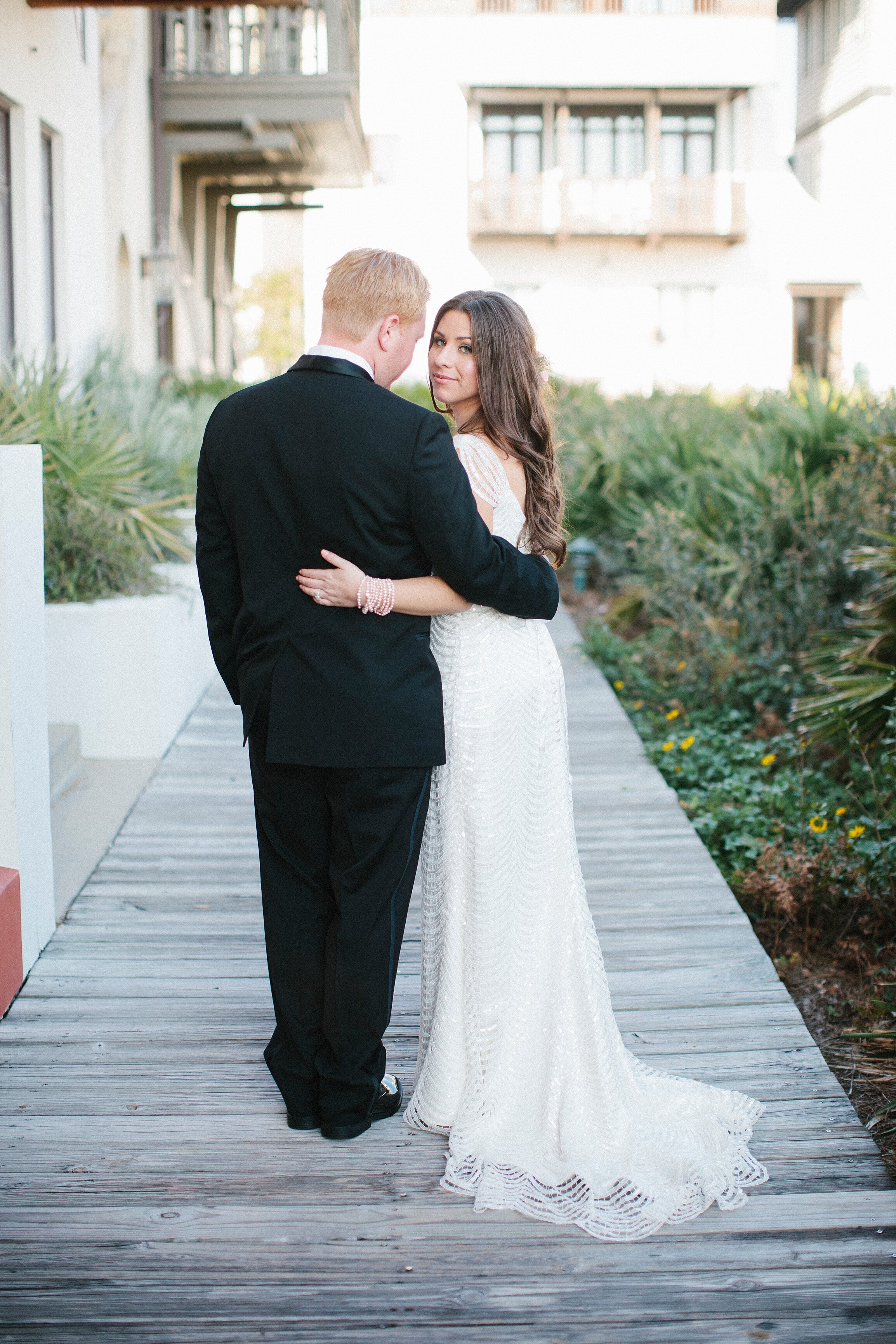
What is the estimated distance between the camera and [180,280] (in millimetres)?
14320

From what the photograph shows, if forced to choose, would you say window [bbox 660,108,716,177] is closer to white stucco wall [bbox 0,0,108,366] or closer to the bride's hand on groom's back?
white stucco wall [bbox 0,0,108,366]

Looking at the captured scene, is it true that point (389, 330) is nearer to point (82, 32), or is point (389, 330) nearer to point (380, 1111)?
point (380, 1111)

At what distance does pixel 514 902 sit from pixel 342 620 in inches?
29.4

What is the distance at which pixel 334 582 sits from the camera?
2.41m

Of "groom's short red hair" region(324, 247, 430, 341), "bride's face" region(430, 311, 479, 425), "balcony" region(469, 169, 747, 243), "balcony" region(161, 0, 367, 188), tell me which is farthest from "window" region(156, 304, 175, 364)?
"balcony" region(469, 169, 747, 243)

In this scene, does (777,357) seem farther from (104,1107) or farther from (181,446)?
(104,1107)

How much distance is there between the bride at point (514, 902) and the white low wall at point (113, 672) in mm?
3424

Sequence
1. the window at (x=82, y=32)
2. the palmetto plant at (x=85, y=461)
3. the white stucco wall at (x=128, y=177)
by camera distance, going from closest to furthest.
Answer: the palmetto plant at (x=85, y=461), the window at (x=82, y=32), the white stucco wall at (x=128, y=177)

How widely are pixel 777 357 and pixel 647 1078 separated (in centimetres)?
2603

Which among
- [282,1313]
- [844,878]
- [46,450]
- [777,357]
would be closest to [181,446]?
[46,450]

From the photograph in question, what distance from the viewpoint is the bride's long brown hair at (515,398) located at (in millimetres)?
2613

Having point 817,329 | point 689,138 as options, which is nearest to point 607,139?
point 689,138

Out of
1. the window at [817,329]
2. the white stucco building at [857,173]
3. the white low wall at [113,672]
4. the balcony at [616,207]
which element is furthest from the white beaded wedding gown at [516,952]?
the window at [817,329]

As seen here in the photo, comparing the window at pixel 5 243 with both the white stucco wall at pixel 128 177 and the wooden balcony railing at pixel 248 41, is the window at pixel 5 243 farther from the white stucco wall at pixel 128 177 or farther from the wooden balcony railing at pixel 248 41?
the wooden balcony railing at pixel 248 41
